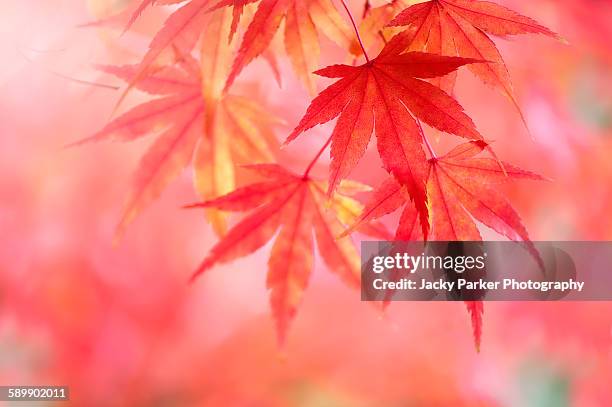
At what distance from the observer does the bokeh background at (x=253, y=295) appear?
115 centimetres

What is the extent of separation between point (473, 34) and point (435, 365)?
45.7 inches

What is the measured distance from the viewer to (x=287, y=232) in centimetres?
49

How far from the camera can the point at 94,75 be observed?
0.71m

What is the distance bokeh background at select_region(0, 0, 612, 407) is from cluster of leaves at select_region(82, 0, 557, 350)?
1.69ft

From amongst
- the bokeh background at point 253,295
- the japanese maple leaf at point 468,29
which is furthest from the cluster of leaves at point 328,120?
the bokeh background at point 253,295

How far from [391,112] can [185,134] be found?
25 centimetres

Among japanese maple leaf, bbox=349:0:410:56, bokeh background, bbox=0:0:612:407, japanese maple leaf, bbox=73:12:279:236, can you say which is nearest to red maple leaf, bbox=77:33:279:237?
japanese maple leaf, bbox=73:12:279:236

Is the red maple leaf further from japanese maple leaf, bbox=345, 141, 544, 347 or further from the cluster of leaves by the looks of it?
japanese maple leaf, bbox=345, 141, 544, 347

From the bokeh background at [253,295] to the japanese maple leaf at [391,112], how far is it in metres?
0.67

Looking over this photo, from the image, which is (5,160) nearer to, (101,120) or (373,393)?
(101,120)

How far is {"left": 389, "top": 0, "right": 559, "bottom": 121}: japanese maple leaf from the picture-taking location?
12.9 inches

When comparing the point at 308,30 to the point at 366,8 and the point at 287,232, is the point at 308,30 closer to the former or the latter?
the point at 366,8

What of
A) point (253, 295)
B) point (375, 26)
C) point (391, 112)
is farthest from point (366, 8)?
point (253, 295)

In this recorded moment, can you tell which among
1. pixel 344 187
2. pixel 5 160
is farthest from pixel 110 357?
pixel 344 187
